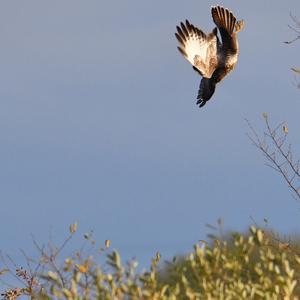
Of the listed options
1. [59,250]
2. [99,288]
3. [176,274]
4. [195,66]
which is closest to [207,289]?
[176,274]

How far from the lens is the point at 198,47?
12422 millimetres

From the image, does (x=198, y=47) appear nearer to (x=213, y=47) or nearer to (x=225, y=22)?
(x=213, y=47)

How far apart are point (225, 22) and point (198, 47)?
0.53 metres

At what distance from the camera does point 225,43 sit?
1248 cm

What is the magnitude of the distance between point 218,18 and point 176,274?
6.62 m

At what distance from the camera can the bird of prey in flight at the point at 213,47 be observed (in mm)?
12336

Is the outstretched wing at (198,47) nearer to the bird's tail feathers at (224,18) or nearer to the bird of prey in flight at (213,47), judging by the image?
the bird of prey in flight at (213,47)

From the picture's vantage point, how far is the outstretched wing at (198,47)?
490 inches

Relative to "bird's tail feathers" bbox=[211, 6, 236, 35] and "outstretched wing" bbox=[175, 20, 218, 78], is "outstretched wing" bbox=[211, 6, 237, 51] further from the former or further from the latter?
"outstretched wing" bbox=[175, 20, 218, 78]

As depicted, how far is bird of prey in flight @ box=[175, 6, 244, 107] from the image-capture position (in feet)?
40.5

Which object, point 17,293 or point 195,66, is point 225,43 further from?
point 17,293

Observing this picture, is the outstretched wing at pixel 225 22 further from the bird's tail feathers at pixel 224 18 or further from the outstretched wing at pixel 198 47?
the outstretched wing at pixel 198 47

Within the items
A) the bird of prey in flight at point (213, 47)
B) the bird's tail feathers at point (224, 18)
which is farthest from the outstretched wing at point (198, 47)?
the bird's tail feathers at point (224, 18)

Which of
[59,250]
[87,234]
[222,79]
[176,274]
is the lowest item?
[176,274]
